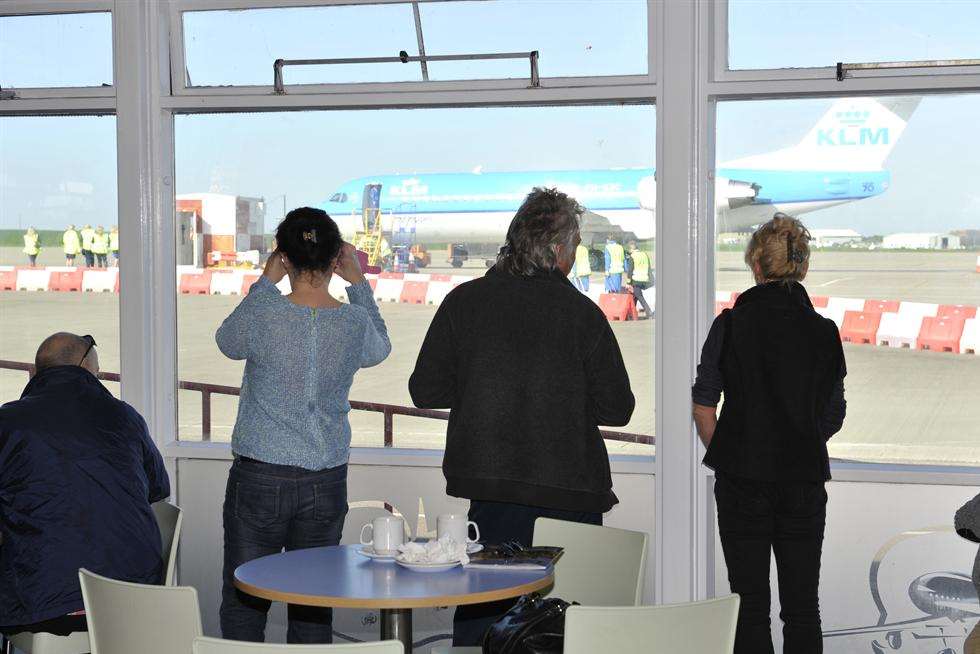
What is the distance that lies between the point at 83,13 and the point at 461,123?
1.52 meters

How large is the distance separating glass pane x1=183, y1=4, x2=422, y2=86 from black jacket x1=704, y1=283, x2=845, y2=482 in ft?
5.29

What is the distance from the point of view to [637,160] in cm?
396

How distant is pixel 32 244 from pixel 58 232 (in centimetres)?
14

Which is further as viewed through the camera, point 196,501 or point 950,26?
point 196,501

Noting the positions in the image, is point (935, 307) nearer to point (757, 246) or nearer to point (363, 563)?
point (757, 246)

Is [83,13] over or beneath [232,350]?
over

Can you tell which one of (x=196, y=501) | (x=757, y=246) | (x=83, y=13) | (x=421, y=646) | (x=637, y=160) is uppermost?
(x=83, y=13)

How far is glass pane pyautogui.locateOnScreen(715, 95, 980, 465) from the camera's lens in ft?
12.4

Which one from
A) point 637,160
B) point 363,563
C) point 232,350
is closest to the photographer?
point 363,563

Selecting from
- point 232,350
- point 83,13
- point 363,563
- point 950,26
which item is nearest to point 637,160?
Result: point 950,26

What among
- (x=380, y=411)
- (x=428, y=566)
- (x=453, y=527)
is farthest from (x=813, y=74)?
(x=428, y=566)

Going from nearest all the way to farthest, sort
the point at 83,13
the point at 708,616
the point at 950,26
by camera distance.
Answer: the point at 708,616 < the point at 950,26 < the point at 83,13

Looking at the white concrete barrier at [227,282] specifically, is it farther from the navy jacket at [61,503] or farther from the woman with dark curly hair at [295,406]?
the navy jacket at [61,503]

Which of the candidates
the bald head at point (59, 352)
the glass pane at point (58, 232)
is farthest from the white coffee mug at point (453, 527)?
the glass pane at point (58, 232)
